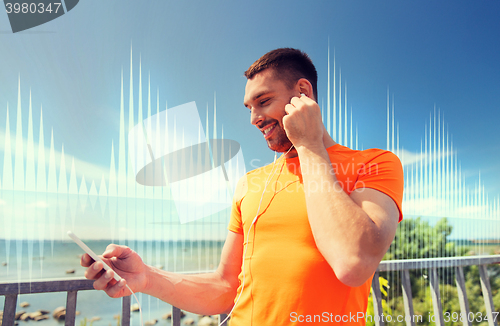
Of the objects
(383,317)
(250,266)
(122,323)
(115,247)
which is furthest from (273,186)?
(383,317)

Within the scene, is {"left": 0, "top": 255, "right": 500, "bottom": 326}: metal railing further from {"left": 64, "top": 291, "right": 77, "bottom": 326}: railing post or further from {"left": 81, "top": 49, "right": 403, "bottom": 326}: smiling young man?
{"left": 81, "top": 49, "right": 403, "bottom": 326}: smiling young man

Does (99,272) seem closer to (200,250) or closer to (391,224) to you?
(391,224)

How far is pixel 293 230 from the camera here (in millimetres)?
849

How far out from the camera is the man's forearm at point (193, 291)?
102cm

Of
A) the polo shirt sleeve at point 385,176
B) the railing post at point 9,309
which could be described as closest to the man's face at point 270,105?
the polo shirt sleeve at point 385,176

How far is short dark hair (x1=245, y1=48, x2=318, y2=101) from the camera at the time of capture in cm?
109

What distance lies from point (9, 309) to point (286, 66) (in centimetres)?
182

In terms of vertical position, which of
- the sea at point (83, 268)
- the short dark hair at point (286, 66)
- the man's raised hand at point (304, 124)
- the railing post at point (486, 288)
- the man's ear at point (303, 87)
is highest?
the short dark hair at point (286, 66)

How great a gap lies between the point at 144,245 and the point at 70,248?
21.0 ft

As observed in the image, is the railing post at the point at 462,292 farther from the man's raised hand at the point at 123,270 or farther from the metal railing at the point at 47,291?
the man's raised hand at the point at 123,270

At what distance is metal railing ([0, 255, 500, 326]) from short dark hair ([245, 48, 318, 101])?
1355mm

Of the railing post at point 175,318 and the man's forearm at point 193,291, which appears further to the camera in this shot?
the railing post at point 175,318

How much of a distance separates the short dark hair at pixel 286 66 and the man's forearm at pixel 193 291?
2.77ft

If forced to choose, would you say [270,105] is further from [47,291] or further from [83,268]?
[83,268]
